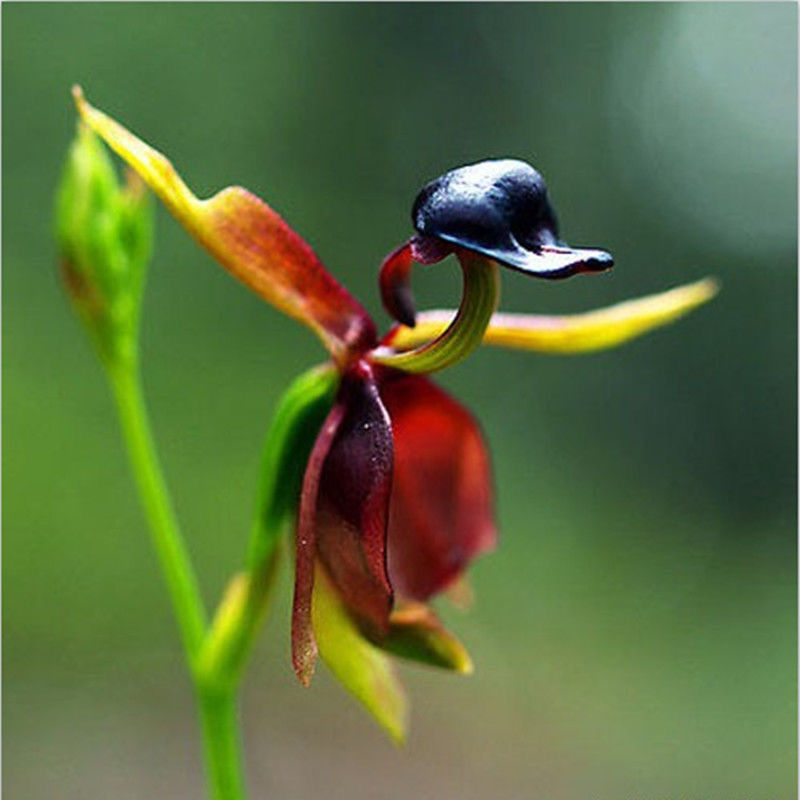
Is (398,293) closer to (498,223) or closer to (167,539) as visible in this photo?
(498,223)

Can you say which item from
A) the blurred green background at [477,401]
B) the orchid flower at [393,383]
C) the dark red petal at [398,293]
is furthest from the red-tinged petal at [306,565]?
the blurred green background at [477,401]

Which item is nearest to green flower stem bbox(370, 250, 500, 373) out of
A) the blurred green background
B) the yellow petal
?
the yellow petal

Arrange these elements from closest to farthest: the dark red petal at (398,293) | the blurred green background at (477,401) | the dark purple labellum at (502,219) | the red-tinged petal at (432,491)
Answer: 1. the dark purple labellum at (502,219)
2. the dark red petal at (398,293)
3. the red-tinged petal at (432,491)
4. the blurred green background at (477,401)

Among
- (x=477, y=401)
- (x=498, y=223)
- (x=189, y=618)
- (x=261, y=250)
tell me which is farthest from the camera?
(x=477, y=401)

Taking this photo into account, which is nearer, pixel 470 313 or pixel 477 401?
pixel 470 313

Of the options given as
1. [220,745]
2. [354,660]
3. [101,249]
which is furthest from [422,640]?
[101,249]

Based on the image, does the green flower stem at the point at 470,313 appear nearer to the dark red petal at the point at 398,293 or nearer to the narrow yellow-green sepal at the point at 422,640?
the dark red petal at the point at 398,293
